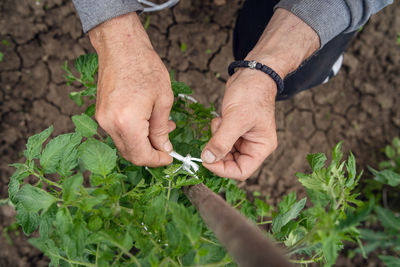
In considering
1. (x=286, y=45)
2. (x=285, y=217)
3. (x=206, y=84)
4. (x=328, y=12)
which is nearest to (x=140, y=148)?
(x=285, y=217)

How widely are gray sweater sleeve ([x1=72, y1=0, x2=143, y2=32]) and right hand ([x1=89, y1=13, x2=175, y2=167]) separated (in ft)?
0.09

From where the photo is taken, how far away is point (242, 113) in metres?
1.21

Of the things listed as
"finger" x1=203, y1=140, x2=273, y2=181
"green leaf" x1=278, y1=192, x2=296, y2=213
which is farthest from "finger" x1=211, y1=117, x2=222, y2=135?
"green leaf" x1=278, y1=192, x2=296, y2=213

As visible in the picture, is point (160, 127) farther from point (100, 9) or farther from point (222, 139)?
point (100, 9)

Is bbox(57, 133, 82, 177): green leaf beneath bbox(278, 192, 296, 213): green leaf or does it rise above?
above

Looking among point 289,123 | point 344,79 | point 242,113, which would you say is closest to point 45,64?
point 242,113

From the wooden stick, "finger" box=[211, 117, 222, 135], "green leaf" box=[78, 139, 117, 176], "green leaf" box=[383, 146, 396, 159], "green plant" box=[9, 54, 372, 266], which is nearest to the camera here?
the wooden stick

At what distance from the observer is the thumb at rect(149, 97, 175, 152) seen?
3.71 ft

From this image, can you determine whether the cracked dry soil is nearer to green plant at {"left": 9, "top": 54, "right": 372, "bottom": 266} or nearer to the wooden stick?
green plant at {"left": 9, "top": 54, "right": 372, "bottom": 266}

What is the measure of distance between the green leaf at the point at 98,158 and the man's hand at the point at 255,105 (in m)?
0.36

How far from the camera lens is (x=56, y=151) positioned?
3.21ft

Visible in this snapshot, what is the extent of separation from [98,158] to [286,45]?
100cm

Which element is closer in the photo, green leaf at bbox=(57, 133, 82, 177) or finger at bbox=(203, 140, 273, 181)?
green leaf at bbox=(57, 133, 82, 177)

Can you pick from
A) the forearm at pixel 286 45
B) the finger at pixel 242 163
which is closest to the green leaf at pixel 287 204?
the finger at pixel 242 163
